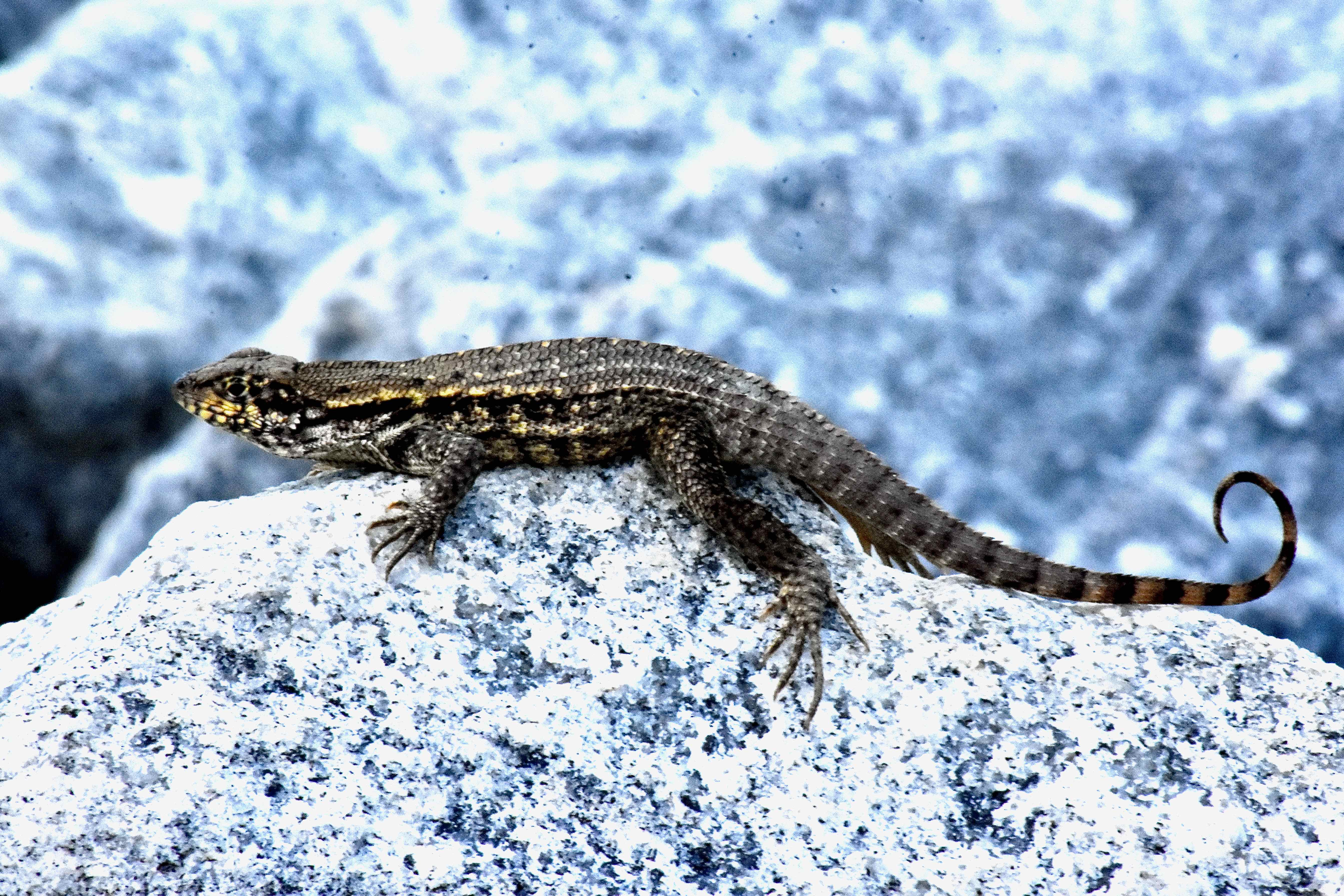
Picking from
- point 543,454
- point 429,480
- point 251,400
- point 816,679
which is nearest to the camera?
point 816,679

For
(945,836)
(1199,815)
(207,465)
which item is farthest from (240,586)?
(207,465)

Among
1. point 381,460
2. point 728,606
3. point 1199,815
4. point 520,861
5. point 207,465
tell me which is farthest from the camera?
point 207,465

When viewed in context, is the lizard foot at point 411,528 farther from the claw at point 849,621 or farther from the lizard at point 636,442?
the claw at point 849,621

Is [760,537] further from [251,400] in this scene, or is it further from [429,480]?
[251,400]

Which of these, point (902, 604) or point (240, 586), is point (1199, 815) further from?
point (240, 586)

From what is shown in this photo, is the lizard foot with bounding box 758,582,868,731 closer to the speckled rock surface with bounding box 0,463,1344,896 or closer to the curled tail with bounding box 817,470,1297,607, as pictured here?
the speckled rock surface with bounding box 0,463,1344,896

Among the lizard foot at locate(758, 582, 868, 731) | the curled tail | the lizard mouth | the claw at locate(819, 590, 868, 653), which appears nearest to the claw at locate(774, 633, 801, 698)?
the lizard foot at locate(758, 582, 868, 731)

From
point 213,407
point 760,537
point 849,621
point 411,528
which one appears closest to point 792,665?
point 849,621
